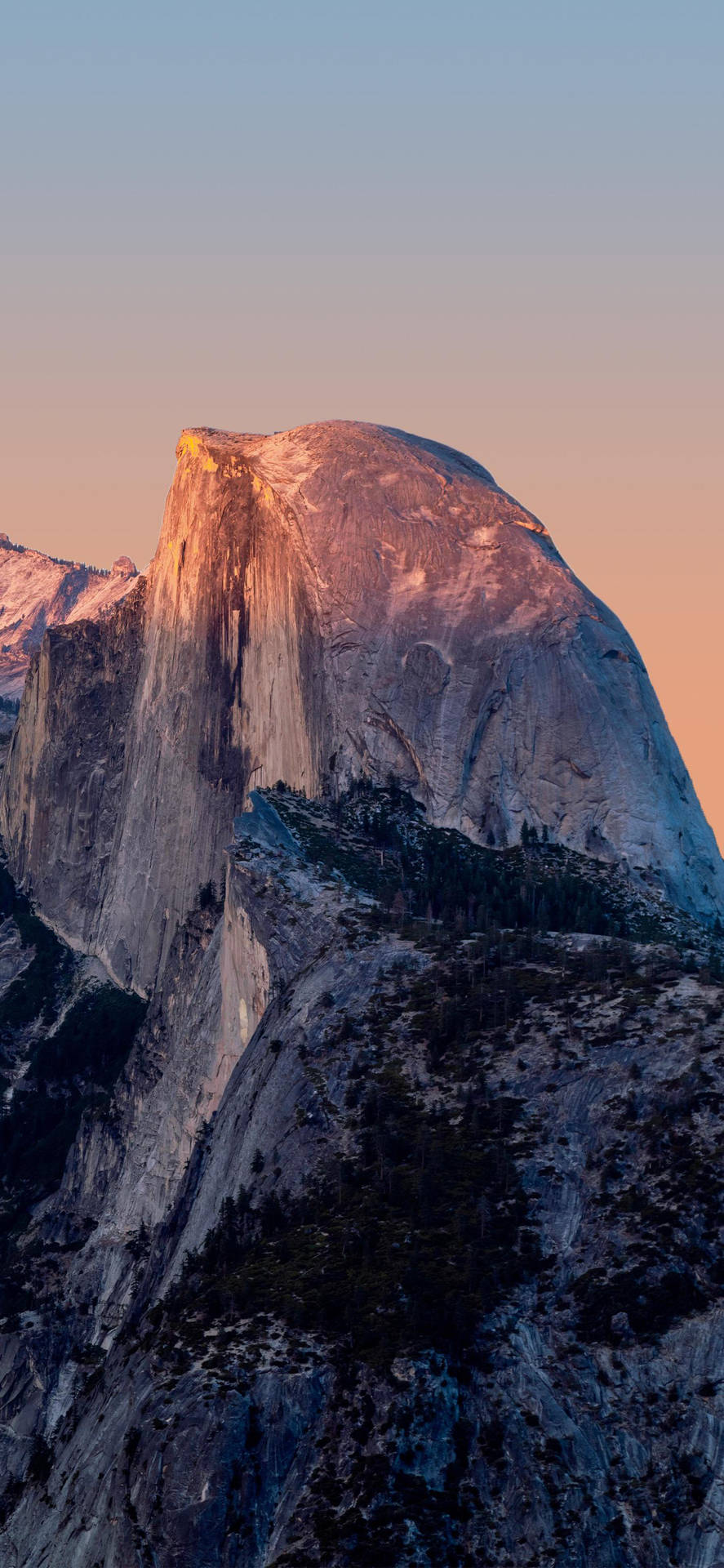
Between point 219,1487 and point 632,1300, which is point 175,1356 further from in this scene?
point 632,1300

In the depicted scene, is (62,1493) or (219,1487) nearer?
(219,1487)

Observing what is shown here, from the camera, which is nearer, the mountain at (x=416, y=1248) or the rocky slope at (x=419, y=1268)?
the rocky slope at (x=419, y=1268)

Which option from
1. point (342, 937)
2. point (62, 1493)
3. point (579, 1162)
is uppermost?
point (342, 937)

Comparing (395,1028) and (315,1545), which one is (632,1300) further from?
(395,1028)

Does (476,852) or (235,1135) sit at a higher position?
(476,852)

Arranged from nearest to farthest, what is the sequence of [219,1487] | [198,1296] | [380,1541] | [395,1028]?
[380,1541] < [219,1487] < [198,1296] < [395,1028]

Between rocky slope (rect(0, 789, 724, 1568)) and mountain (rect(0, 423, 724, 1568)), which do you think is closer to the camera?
rocky slope (rect(0, 789, 724, 1568))

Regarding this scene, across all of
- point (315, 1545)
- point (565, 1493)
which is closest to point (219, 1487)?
point (315, 1545)

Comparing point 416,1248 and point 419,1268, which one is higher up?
point 416,1248

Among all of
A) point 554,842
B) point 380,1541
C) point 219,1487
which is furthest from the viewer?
point 554,842

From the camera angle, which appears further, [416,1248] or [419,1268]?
[416,1248]
